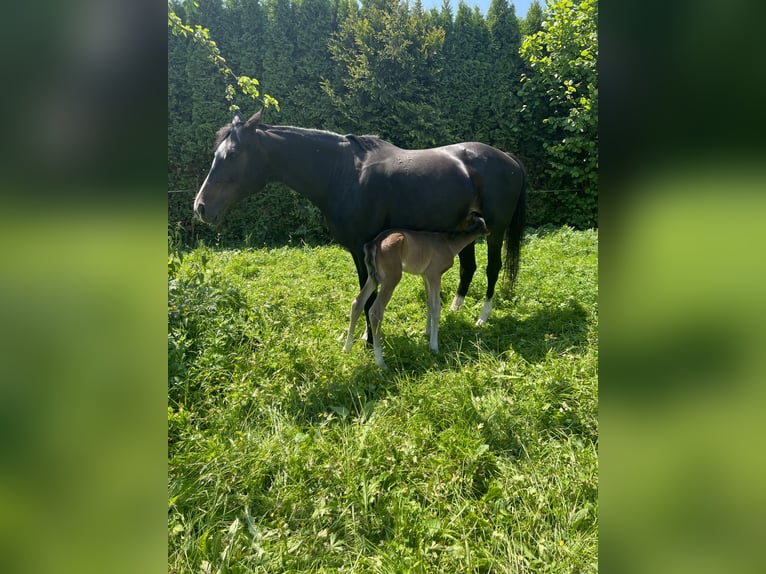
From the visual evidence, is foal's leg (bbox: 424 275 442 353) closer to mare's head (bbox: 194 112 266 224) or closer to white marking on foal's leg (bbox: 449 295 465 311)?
white marking on foal's leg (bbox: 449 295 465 311)

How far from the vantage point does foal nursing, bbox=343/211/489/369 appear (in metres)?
3.78

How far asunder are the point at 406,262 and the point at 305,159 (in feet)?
4.44

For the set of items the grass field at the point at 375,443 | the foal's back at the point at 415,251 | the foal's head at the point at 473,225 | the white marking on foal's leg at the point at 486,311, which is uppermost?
the foal's head at the point at 473,225

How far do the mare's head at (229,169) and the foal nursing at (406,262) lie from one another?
1.27 metres

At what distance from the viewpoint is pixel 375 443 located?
2.49 meters

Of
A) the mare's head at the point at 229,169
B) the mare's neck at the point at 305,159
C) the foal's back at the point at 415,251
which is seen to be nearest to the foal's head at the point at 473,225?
the foal's back at the point at 415,251

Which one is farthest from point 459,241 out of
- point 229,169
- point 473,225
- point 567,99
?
point 567,99

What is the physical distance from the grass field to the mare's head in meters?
0.54

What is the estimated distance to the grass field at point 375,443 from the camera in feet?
6.15

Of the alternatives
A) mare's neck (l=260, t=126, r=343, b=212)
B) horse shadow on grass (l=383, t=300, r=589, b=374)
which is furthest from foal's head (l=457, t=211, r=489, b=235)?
mare's neck (l=260, t=126, r=343, b=212)

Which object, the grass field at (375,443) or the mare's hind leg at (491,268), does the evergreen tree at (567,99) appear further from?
the grass field at (375,443)
